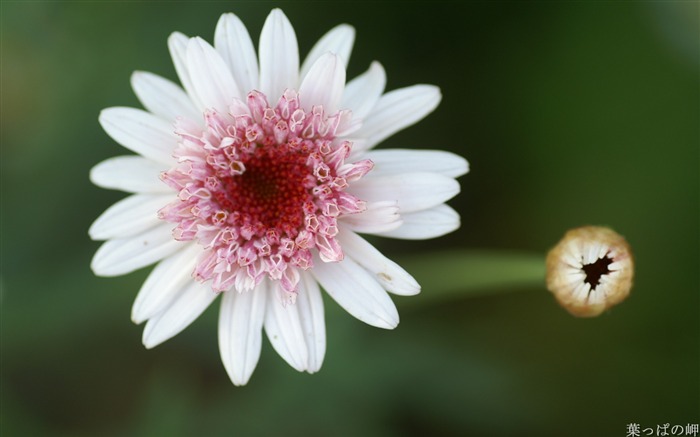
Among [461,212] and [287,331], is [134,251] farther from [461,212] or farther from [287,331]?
[461,212]

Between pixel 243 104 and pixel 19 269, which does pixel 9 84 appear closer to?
pixel 19 269

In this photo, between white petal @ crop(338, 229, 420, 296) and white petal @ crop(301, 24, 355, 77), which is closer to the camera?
white petal @ crop(338, 229, 420, 296)

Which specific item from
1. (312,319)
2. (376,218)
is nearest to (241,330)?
(312,319)


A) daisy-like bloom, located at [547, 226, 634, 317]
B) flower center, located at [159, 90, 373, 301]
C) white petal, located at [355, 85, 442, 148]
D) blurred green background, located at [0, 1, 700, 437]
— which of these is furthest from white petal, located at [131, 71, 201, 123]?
daisy-like bloom, located at [547, 226, 634, 317]

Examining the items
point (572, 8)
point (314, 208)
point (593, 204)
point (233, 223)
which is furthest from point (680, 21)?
point (233, 223)

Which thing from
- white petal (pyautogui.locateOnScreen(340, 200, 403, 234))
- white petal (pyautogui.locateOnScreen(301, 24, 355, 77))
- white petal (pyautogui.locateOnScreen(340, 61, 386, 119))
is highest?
white petal (pyautogui.locateOnScreen(301, 24, 355, 77))

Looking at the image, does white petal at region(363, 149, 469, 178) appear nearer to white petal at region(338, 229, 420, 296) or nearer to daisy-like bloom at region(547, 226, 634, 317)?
white petal at region(338, 229, 420, 296)

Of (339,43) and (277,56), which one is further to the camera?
(339,43)
